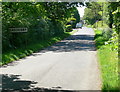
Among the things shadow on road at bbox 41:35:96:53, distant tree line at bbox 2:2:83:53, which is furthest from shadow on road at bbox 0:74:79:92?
shadow on road at bbox 41:35:96:53

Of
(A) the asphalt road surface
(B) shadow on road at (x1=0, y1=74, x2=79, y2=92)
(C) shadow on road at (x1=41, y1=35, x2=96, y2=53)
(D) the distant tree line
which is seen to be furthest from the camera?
(C) shadow on road at (x1=41, y1=35, x2=96, y2=53)

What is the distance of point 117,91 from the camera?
24.8 feet

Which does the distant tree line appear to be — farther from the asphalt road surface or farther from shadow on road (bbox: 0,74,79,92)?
shadow on road (bbox: 0,74,79,92)

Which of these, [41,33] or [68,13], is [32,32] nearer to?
[41,33]

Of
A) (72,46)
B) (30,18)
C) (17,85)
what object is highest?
(30,18)

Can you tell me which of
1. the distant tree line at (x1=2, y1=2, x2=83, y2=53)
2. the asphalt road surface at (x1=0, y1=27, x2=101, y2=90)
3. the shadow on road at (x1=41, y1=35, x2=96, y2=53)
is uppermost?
the distant tree line at (x1=2, y1=2, x2=83, y2=53)

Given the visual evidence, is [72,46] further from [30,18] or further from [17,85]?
[17,85]

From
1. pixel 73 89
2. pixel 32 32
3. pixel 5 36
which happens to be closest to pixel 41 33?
pixel 32 32

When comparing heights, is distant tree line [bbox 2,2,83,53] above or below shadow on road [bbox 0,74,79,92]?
above

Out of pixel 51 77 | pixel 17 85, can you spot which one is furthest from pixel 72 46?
pixel 17 85

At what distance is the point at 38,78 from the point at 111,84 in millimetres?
3652

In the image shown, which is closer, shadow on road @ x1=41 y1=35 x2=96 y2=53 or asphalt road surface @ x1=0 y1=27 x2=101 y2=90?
asphalt road surface @ x1=0 y1=27 x2=101 y2=90

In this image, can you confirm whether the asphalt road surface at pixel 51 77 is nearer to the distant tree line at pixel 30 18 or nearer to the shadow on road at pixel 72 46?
the distant tree line at pixel 30 18

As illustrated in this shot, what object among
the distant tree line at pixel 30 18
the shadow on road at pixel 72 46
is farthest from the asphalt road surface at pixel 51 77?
the shadow on road at pixel 72 46
